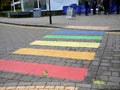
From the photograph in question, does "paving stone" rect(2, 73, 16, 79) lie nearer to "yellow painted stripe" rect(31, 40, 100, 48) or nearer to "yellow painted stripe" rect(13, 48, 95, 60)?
"yellow painted stripe" rect(13, 48, 95, 60)

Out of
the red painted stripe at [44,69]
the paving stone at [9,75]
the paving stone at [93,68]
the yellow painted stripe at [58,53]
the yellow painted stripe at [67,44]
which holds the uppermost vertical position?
the yellow painted stripe at [67,44]

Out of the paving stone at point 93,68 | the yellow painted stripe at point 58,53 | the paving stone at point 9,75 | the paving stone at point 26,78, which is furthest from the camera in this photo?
the yellow painted stripe at point 58,53

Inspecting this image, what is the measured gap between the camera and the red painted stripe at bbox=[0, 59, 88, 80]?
664cm

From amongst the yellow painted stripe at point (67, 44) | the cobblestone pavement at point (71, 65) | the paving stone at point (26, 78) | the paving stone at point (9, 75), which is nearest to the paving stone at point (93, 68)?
the cobblestone pavement at point (71, 65)

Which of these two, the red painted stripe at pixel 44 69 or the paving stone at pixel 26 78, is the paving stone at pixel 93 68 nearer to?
the red painted stripe at pixel 44 69

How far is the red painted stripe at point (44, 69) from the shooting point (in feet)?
21.8

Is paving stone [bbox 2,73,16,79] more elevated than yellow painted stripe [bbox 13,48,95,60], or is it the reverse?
yellow painted stripe [bbox 13,48,95,60]

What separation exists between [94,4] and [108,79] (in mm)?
17708

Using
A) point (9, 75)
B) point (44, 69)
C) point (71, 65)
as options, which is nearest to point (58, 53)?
point (71, 65)

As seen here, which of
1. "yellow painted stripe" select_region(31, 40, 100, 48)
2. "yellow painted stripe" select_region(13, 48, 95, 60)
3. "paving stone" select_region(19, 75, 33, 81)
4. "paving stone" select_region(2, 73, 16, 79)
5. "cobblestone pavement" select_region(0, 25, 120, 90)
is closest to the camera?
"cobblestone pavement" select_region(0, 25, 120, 90)

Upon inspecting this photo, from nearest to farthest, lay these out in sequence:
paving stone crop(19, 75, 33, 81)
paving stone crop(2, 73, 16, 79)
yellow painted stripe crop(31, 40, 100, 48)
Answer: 1. paving stone crop(19, 75, 33, 81)
2. paving stone crop(2, 73, 16, 79)
3. yellow painted stripe crop(31, 40, 100, 48)

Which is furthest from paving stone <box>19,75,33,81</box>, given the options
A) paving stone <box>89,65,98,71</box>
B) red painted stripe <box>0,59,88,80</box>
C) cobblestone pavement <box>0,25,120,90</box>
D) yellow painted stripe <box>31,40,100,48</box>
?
yellow painted stripe <box>31,40,100,48</box>

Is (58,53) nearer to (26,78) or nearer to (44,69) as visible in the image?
(44,69)

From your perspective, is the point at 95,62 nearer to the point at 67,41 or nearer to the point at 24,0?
the point at 67,41
